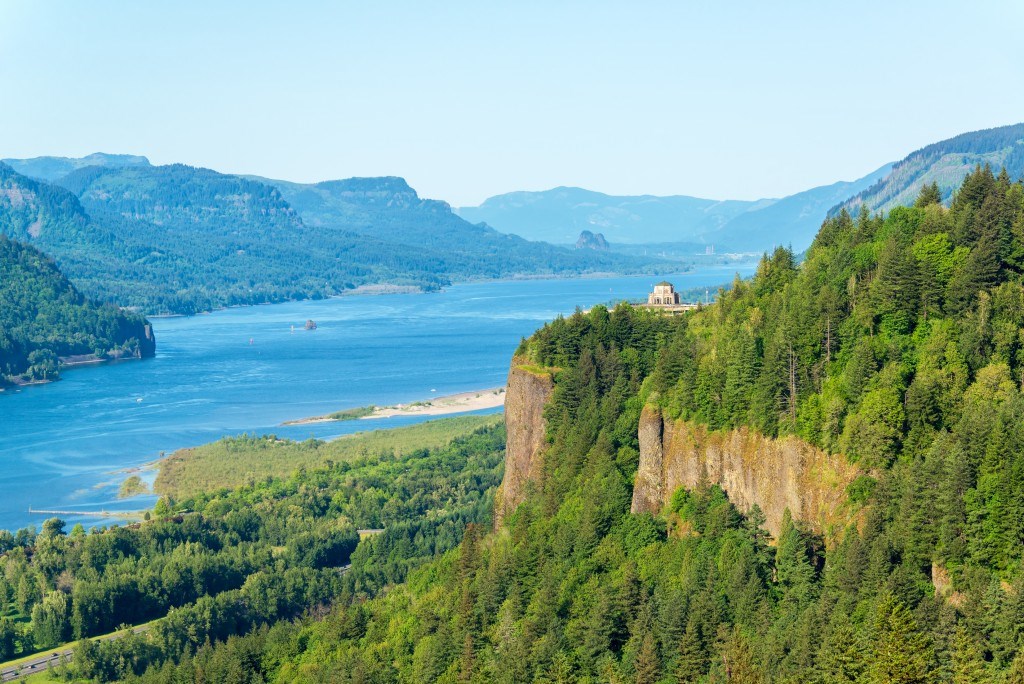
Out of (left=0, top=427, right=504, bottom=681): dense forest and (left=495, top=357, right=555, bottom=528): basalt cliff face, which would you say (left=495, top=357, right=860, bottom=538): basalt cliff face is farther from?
(left=0, top=427, right=504, bottom=681): dense forest

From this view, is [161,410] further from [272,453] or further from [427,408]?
[272,453]

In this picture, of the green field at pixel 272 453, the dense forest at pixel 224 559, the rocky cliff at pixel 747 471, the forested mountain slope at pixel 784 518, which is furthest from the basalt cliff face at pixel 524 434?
the green field at pixel 272 453

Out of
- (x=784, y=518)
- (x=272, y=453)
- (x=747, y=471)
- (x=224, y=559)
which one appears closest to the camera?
Answer: (x=784, y=518)

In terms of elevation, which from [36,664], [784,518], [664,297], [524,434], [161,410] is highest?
[664,297]

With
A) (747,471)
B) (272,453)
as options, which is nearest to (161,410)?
(272,453)

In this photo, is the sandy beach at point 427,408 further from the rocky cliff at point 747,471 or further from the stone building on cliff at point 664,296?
the rocky cliff at point 747,471

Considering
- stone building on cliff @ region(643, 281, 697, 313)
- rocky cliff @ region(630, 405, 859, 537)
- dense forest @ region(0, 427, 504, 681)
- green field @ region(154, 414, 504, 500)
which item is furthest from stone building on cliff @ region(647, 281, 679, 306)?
green field @ region(154, 414, 504, 500)
